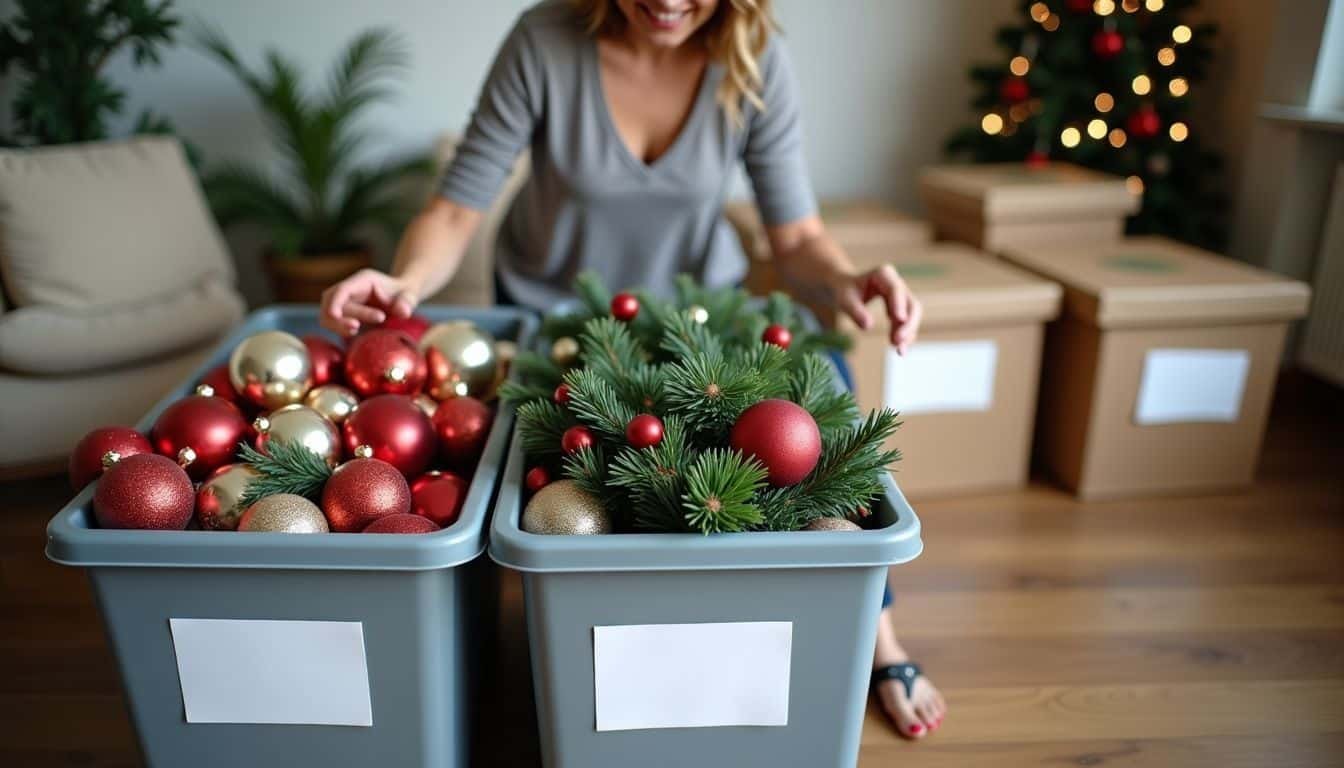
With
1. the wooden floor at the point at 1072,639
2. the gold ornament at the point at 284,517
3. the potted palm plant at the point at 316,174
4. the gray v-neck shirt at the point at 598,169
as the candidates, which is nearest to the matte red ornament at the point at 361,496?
the gold ornament at the point at 284,517

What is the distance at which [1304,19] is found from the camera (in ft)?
7.02

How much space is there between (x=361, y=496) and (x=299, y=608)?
0.10 m

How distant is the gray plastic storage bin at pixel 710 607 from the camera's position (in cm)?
70

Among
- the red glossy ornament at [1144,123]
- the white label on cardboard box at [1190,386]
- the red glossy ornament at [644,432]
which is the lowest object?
the white label on cardboard box at [1190,386]

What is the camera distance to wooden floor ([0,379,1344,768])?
118cm

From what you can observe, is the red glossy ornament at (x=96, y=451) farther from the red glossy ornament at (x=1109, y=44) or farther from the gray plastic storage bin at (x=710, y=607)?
the red glossy ornament at (x=1109, y=44)

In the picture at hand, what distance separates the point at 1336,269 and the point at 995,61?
3.55ft

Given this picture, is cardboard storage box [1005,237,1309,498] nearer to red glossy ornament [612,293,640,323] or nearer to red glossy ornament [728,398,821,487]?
red glossy ornament [612,293,640,323]

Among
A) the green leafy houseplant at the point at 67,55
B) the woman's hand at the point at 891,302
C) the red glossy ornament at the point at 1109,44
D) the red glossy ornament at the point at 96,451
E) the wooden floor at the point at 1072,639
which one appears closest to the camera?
the red glossy ornament at the point at 96,451

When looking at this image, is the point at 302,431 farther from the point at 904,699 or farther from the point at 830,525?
the point at 904,699

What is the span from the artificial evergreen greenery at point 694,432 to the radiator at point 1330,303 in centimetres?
173

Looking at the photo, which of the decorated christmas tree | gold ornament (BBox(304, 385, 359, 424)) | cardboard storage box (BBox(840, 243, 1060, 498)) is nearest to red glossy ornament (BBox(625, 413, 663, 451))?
gold ornament (BBox(304, 385, 359, 424))

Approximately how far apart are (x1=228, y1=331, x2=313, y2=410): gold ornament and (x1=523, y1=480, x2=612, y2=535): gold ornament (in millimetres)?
333

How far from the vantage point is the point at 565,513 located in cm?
74
